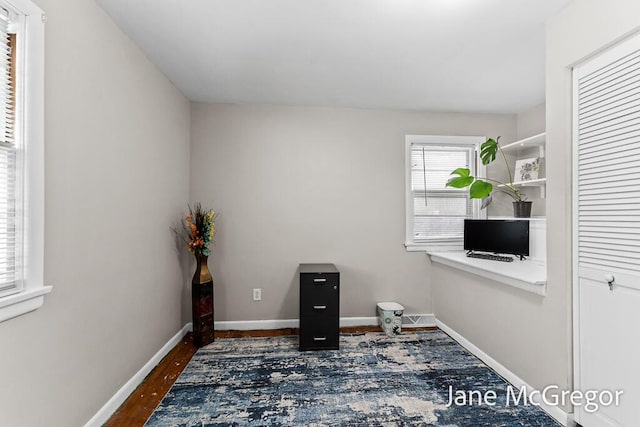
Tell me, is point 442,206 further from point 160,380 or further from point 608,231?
point 160,380

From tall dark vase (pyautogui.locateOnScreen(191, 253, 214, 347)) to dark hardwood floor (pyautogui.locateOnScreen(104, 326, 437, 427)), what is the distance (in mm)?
127

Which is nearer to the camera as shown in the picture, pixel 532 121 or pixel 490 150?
pixel 490 150

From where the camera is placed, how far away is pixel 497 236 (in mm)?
3338

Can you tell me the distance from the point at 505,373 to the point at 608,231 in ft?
4.59

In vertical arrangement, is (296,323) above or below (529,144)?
below

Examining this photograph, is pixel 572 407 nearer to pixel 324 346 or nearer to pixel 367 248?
pixel 324 346

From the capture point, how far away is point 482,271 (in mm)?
2836

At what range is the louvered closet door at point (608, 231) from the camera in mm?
1644

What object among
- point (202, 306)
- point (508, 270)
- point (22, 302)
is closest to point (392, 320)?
point (508, 270)

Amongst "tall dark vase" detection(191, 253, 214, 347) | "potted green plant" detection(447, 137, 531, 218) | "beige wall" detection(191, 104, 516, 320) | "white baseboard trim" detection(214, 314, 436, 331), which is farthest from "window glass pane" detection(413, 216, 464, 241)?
"tall dark vase" detection(191, 253, 214, 347)

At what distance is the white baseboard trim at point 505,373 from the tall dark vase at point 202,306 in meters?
2.42

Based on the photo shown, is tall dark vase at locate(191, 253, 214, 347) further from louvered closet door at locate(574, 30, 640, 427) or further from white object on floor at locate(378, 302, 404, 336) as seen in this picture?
louvered closet door at locate(574, 30, 640, 427)

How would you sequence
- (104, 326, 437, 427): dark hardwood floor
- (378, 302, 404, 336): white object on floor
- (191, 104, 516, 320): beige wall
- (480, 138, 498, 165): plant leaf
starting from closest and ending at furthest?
(104, 326, 437, 427): dark hardwood floor
(480, 138, 498, 165): plant leaf
(378, 302, 404, 336): white object on floor
(191, 104, 516, 320): beige wall

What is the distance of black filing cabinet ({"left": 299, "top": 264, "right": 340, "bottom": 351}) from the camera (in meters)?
3.11
